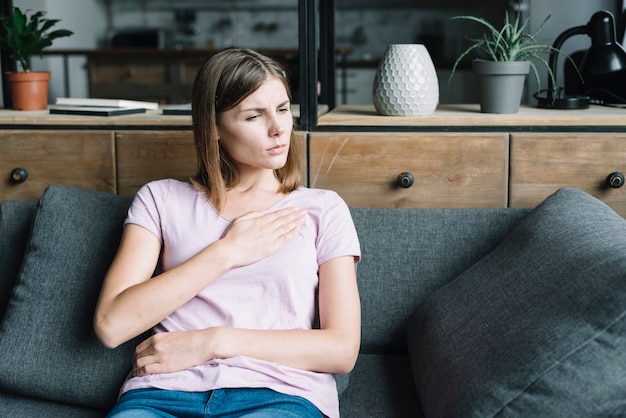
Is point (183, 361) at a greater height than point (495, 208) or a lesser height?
lesser

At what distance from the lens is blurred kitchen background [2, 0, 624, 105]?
18.5 feet

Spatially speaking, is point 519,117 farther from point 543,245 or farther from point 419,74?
point 543,245

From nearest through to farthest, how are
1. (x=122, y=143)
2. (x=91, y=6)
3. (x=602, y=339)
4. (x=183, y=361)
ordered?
(x=602, y=339)
(x=183, y=361)
(x=122, y=143)
(x=91, y=6)

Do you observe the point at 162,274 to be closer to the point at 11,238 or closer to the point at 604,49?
the point at 11,238

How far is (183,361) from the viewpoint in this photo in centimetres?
129

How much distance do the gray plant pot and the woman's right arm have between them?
695 millimetres

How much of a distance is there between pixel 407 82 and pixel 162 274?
2.65 ft

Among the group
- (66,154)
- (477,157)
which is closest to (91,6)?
(66,154)

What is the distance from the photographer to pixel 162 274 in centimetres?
136

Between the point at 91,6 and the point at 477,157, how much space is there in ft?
18.5

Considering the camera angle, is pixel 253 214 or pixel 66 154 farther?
pixel 66 154

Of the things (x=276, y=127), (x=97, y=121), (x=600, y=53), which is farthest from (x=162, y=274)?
(x=600, y=53)

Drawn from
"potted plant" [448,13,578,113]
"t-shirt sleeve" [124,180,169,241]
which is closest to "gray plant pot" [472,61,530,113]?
"potted plant" [448,13,578,113]

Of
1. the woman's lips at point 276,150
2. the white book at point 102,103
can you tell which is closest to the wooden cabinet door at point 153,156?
the white book at point 102,103
